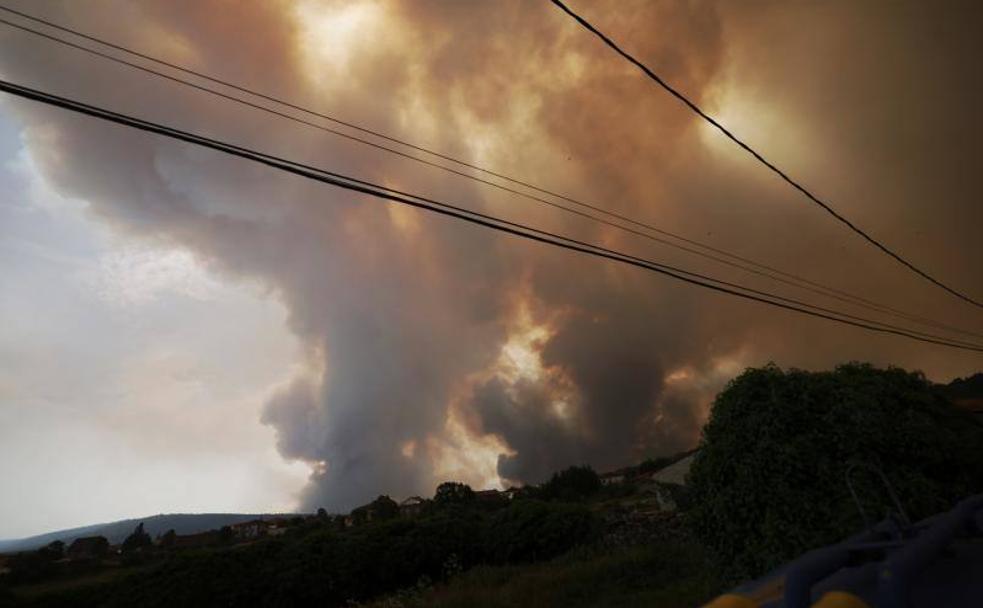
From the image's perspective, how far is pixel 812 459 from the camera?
32.2 feet

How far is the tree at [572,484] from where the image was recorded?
286ft

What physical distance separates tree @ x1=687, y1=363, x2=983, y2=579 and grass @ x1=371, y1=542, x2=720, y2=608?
308cm

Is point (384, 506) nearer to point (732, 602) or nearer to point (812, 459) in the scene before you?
point (812, 459)

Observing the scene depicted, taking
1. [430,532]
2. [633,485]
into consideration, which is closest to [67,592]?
[430,532]

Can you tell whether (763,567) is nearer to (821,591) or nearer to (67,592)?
(821,591)

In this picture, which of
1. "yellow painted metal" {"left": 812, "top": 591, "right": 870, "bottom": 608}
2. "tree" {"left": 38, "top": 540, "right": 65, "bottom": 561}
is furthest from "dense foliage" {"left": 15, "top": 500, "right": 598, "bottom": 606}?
"tree" {"left": 38, "top": 540, "right": 65, "bottom": 561}

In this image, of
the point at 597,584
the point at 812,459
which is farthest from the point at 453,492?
the point at 812,459

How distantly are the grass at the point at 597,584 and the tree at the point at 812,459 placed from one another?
10.1 feet

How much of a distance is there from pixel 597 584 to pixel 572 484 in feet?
Result: 259

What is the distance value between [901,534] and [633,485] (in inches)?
3414

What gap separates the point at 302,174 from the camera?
22.4 feet

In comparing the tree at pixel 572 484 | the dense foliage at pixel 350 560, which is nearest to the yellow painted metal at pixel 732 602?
the dense foliage at pixel 350 560

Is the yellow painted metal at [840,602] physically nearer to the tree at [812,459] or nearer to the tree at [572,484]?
the tree at [812,459]

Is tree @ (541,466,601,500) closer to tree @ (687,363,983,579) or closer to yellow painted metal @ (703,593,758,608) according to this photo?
tree @ (687,363,983,579)
